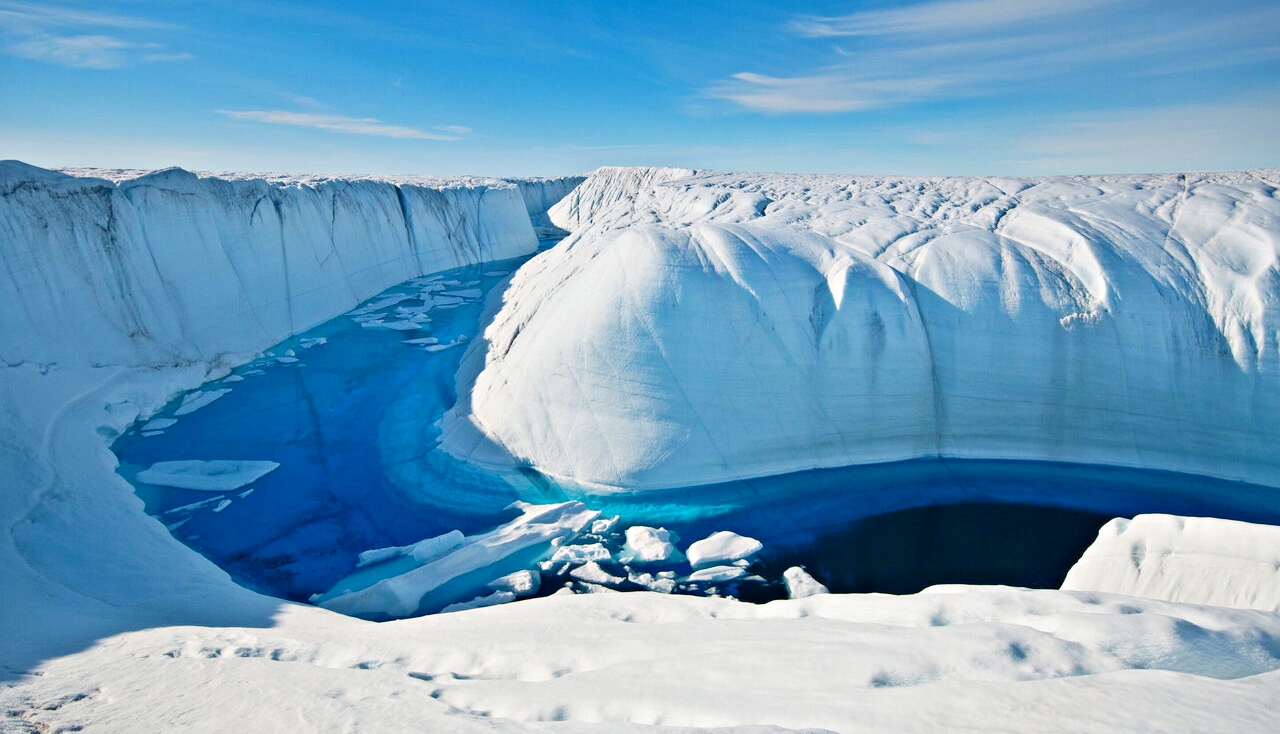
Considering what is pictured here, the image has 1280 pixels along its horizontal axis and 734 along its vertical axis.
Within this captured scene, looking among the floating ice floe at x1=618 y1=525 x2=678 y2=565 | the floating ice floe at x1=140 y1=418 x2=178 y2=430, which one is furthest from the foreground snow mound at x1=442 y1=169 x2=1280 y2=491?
Answer: the floating ice floe at x1=140 y1=418 x2=178 y2=430

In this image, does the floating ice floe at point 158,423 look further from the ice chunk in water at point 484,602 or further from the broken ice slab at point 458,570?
the ice chunk in water at point 484,602

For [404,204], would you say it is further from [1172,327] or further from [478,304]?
[1172,327]

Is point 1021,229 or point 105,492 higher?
point 1021,229

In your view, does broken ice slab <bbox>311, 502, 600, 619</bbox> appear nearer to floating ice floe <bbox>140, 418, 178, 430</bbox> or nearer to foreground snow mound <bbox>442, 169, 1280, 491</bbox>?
foreground snow mound <bbox>442, 169, 1280, 491</bbox>

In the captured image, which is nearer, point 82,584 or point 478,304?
point 82,584

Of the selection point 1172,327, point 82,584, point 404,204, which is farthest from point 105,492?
point 404,204

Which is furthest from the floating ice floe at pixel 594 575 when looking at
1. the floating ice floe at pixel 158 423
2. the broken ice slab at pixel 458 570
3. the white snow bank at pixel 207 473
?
the floating ice floe at pixel 158 423

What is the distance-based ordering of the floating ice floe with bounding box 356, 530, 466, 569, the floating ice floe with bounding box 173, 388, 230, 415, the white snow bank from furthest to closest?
the floating ice floe with bounding box 173, 388, 230, 415 → the white snow bank → the floating ice floe with bounding box 356, 530, 466, 569

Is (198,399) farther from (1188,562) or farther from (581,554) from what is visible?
(1188,562)
